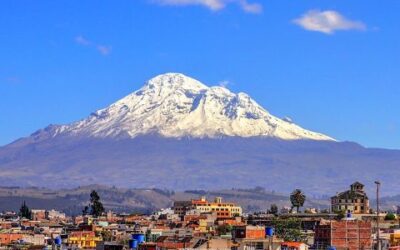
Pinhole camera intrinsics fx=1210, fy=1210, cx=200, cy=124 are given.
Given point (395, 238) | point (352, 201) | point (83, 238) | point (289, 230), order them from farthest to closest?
point (352, 201) < point (83, 238) < point (289, 230) < point (395, 238)

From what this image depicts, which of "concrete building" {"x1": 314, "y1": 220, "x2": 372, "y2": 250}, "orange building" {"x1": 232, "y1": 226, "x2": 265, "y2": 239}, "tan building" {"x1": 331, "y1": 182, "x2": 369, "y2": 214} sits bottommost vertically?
"concrete building" {"x1": 314, "y1": 220, "x2": 372, "y2": 250}

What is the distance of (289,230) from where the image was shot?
127 metres

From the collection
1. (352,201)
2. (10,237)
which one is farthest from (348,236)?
(352,201)

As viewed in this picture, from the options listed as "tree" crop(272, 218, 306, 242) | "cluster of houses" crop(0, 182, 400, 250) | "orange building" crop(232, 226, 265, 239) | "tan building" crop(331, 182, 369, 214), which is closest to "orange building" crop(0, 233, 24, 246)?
"cluster of houses" crop(0, 182, 400, 250)

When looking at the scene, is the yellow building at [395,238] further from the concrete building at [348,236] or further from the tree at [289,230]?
the tree at [289,230]

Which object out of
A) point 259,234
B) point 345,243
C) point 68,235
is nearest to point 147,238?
point 259,234

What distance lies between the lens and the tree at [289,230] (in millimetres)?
117350

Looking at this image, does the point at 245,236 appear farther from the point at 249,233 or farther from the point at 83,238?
the point at 83,238

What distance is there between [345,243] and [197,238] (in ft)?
50.6

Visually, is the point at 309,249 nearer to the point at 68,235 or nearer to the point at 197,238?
the point at 197,238

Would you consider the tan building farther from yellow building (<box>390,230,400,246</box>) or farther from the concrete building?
the concrete building

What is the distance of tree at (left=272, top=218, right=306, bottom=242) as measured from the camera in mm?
117350

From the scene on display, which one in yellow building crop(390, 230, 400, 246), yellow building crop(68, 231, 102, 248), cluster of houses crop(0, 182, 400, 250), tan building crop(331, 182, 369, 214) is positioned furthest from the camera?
tan building crop(331, 182, 369, 214)

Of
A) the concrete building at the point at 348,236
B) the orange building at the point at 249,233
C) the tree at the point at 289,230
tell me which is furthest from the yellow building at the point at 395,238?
the orange building at the point at 249,233
